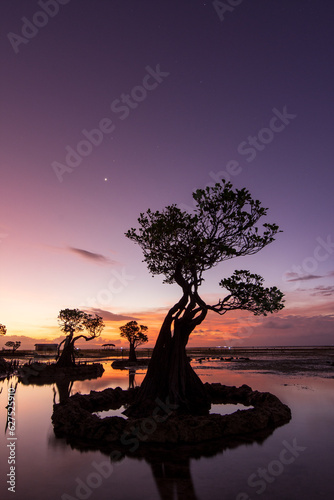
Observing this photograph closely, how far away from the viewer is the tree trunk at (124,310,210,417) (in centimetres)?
1956

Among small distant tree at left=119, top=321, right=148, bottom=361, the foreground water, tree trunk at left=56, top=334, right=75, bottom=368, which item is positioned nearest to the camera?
the foreground water

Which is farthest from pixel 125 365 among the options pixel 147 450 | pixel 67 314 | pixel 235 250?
pixel 147 450

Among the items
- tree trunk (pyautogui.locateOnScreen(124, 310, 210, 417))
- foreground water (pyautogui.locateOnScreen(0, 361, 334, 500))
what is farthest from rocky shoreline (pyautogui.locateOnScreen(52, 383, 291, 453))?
tree trunk (pyautogui.locateOnScreen(124, 310, 210, 417))

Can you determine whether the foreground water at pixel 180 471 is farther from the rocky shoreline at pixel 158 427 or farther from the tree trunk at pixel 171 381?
the tree trunk at pixel 171 381

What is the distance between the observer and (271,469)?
10.9 meters

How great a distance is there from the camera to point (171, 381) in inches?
805

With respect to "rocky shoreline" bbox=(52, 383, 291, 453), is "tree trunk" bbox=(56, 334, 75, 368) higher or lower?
higher

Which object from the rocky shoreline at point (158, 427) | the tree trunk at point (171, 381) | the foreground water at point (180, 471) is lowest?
the foreground water at point (180, 471)

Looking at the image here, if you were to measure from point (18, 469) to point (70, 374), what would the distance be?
34.5 m

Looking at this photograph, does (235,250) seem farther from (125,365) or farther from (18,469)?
(125,365)

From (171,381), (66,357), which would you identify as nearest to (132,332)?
(66,357)

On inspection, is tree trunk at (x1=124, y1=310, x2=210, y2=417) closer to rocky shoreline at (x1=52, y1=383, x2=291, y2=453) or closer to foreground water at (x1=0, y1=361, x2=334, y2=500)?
rocky shoreline at (x1=52, y1=383, x2=291, y2=453)

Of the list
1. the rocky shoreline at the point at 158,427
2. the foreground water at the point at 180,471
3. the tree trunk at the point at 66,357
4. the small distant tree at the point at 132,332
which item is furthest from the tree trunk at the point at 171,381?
the small distant tree at the point at 132,332

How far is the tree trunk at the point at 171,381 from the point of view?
770 inches
